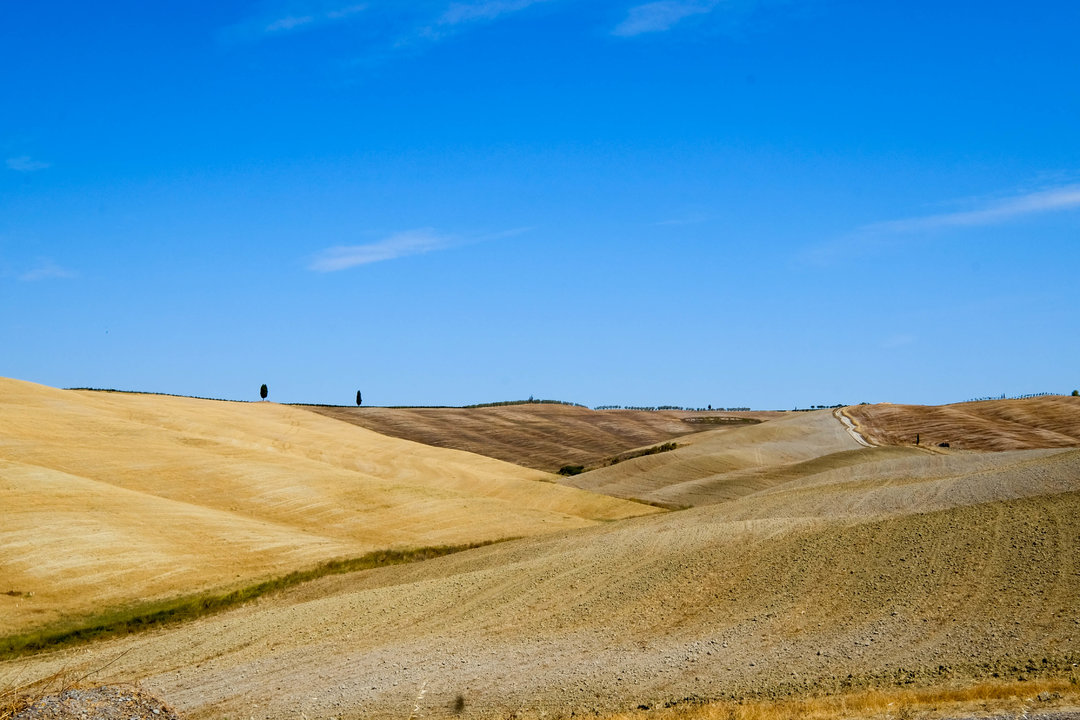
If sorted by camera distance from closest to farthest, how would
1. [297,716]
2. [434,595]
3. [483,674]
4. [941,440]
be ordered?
[297,716]
[483,674]
[434,595]
[941,440]

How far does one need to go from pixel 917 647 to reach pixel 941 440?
6343 cm

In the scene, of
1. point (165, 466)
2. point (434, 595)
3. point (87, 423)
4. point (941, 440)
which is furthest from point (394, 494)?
point (941, 440)

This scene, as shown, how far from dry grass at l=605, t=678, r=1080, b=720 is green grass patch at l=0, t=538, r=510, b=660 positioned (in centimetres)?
1961

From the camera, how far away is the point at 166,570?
36719mm

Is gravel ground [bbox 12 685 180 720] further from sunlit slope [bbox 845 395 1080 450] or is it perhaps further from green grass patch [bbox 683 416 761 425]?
green grass patch [bbox 683 416 761 425]

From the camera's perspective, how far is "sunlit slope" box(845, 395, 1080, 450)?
75875 millimetres

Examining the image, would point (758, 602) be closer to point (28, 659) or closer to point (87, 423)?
point (28, 659)

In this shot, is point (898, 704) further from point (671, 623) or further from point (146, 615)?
point (146, 615)

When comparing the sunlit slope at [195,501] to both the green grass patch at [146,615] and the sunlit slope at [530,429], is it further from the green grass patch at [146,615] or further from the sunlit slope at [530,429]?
the sunlit slope at [530,429]

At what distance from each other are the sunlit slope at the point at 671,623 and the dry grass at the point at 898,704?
0.97m

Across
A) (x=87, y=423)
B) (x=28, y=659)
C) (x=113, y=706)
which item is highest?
(x=87, y=423)

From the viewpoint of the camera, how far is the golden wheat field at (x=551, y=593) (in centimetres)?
2016

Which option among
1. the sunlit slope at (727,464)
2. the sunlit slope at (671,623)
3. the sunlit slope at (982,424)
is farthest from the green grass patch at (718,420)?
the sunlit slope at (671,623)

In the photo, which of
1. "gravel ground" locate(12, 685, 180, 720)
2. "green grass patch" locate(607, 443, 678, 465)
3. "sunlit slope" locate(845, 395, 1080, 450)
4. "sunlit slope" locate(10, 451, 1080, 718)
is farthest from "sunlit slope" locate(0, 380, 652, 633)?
"sunlit slope" locate(845, 395, 1080, 450)
